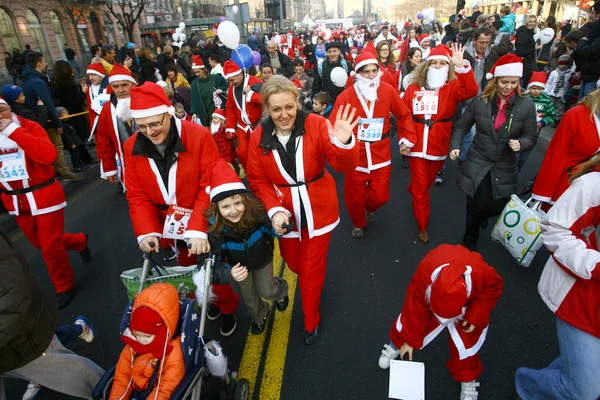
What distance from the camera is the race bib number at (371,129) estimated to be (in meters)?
4.17

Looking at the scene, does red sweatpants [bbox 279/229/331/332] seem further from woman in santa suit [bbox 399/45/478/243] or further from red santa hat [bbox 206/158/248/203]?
woman in santa suit [bbox 399/45/478/243]

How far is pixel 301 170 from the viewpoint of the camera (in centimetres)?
277

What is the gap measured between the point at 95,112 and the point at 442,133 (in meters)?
5.01

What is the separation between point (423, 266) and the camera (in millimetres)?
2262

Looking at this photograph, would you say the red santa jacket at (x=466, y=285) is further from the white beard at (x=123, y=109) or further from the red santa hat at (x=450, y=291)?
the white beard at (x=123, y=109)

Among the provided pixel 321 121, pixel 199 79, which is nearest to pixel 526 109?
pixel 321 121

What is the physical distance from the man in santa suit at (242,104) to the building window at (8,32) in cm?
2294

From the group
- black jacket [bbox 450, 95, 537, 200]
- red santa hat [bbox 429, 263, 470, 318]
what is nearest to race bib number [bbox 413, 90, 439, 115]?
black jacket [bbox 450, 95, 537, 200]

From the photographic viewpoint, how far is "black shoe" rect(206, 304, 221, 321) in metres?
3.50

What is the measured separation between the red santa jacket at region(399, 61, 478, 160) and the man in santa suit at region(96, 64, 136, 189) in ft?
10.2

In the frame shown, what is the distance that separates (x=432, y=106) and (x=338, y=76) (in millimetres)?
3040

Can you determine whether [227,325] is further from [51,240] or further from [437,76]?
[437,76]

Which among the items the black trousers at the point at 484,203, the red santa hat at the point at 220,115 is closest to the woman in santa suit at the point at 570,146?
the black trousers at the point at 484,203

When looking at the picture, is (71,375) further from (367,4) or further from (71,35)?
(367,4)
